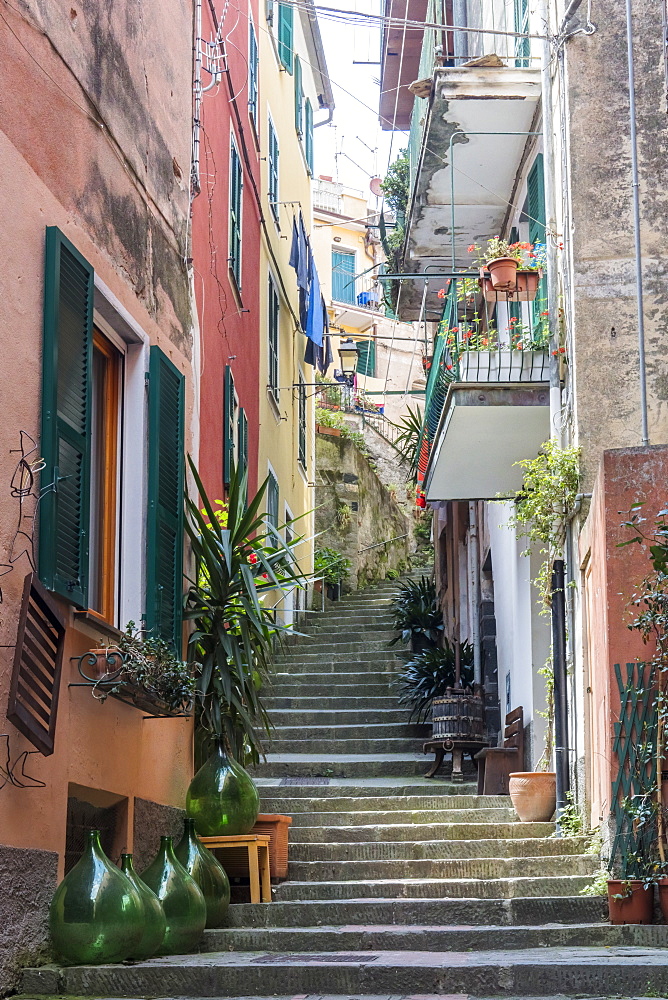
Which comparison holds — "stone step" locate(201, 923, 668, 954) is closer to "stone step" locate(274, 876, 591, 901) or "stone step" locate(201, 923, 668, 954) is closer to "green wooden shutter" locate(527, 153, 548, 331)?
"stone step" locate(274, 876, 591, 901)

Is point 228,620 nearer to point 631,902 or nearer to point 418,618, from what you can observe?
point 631,902

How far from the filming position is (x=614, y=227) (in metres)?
8.97

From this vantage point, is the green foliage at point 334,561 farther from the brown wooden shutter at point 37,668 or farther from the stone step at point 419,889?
the brown wooden shutter at point 37,668

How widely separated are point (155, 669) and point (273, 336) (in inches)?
425

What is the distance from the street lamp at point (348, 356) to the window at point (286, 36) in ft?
14.5

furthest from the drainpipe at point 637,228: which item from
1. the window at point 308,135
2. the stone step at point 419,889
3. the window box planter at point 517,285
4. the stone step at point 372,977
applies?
the window at point 308,135

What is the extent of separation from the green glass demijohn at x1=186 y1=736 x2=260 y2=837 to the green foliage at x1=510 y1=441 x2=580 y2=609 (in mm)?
2779

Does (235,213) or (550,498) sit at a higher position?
(235,213)

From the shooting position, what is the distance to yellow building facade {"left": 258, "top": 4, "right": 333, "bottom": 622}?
15.8 m

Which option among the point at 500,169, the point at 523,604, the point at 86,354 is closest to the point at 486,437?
the point at 523,604

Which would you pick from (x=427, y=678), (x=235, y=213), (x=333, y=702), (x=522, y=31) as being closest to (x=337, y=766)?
(x=427, y=678)

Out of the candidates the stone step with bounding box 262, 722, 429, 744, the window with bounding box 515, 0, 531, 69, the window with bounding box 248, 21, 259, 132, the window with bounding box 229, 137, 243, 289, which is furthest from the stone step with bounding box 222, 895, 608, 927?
the window with bounding box 248, 21, 259, 132

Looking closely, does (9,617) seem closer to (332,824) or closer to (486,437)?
(332,824)

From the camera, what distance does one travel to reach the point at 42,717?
4.97m
